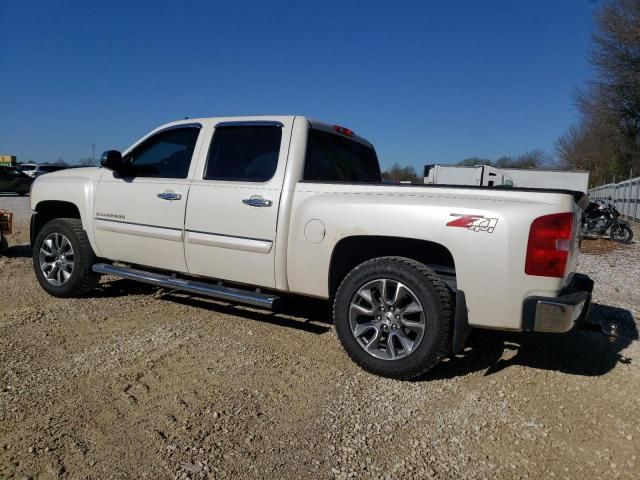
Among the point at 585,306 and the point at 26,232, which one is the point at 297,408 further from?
the point at 26,232

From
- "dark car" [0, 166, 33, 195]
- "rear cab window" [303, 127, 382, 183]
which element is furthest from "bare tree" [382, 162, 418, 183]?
"dark car" [0, 166, 33, 195]

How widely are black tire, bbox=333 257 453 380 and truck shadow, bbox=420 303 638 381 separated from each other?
0.97ft

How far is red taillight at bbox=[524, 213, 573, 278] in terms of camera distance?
3086 millimetres

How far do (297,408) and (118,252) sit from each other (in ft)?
9.33

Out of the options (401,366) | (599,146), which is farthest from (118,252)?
(599,146)

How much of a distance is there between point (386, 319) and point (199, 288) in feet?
5.79

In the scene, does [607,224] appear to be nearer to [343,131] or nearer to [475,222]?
[343,131]

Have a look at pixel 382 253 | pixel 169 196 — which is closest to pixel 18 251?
pixel 169 196

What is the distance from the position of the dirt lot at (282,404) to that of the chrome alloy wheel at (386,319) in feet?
0.83

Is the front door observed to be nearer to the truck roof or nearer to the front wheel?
the truck roof

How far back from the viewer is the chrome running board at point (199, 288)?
4.08 meters

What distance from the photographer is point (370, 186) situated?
3.74 m

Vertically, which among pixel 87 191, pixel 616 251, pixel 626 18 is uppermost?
pixel 626 18

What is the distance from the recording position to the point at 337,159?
4773 millimetres
